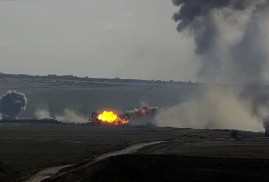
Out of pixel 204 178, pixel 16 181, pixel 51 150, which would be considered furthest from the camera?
pixel 51 150

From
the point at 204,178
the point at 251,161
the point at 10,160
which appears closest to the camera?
the point at 204,178

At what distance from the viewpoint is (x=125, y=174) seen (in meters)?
99.1

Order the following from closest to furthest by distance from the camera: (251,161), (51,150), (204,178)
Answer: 1. (204,178)
2. (251,161)
3. (51,150)

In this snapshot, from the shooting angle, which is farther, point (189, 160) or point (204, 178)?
point (189, 160)

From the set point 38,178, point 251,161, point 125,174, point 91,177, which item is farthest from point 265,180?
point 38,178

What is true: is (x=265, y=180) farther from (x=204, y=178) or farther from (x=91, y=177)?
(x=91, y=177)

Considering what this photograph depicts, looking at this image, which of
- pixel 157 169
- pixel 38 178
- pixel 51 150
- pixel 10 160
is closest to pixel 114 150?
pixel 51 150

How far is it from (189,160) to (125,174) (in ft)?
42.3

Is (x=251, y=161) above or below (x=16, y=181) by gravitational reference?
above

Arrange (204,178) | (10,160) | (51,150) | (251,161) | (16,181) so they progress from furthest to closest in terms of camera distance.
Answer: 1. (51,150)
2. (10,160)
3. (16,181)
4. (251,161)
5. (204,178)

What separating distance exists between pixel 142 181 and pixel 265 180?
20.4 m

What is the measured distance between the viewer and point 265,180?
9625 cm

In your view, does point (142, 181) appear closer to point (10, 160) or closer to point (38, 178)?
point (38, 178)

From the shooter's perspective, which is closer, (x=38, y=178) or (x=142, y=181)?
(x=142, y=181)
